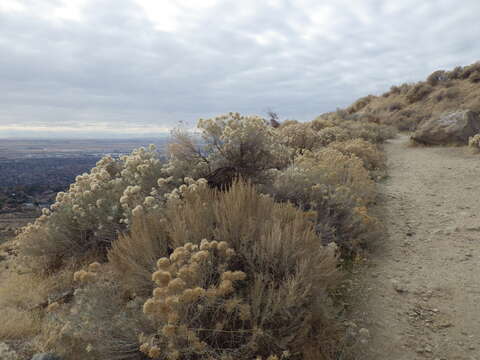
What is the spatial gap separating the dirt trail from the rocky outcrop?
653 cm

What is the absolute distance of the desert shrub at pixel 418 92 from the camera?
25672mm

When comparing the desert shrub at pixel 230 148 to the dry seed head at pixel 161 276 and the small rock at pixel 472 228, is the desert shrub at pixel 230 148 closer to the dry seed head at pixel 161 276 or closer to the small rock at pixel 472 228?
the small rock at pixel 472 228

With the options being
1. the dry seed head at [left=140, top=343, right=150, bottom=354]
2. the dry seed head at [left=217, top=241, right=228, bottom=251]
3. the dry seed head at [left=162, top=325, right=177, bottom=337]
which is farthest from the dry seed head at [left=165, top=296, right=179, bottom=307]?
the dry seed head at [left=217, top=241, right=228, bottom=251]

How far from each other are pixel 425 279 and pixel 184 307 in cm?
279

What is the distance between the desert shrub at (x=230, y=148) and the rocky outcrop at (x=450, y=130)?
10491 mm

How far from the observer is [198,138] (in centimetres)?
554

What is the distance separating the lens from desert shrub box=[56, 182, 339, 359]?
6.85ft

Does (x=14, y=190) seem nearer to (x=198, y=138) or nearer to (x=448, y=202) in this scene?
(x=198, y=138)

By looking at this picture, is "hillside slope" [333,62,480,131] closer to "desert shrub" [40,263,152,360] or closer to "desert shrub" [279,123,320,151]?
"desert shrub" [279,123,320,151]

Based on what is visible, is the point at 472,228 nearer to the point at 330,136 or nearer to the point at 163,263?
the point at 163,263

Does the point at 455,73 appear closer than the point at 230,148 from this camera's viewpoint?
No

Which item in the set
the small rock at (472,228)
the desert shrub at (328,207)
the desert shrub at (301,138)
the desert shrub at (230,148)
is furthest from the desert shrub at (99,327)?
the desert shrub at (301,138)

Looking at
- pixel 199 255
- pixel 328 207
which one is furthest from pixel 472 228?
pixel 199 255

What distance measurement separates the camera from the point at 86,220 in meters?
4.63
